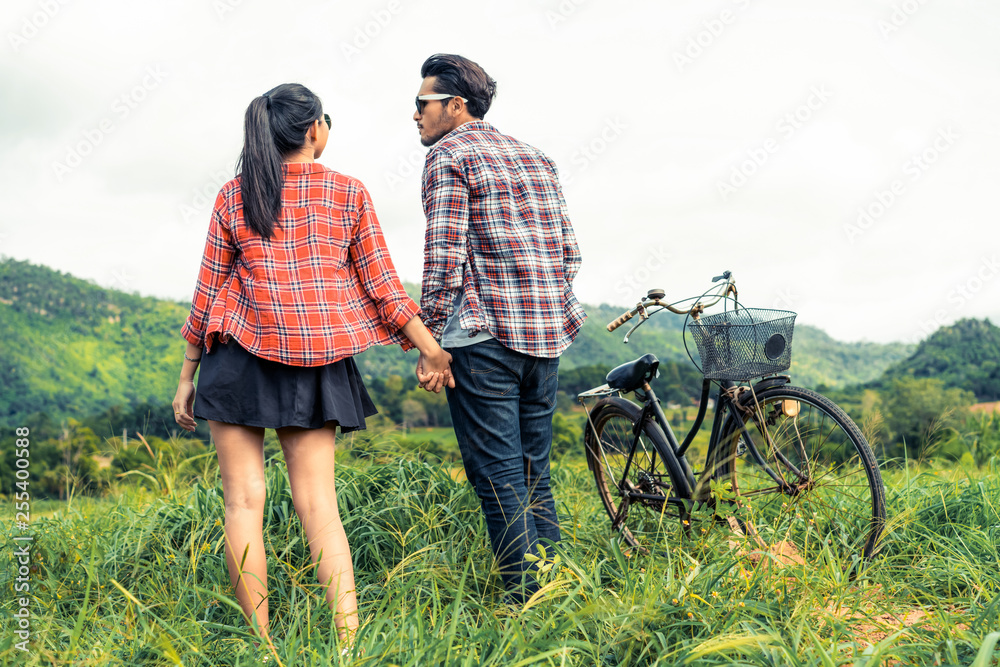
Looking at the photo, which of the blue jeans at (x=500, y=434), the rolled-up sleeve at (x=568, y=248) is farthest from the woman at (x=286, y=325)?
the rolled-up sleeve at (x=568, y=248)

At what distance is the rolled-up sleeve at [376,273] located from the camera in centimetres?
208

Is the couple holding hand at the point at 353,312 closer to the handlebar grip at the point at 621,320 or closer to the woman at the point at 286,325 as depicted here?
the woman at the point at 286,325

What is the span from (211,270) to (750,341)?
6.08ft

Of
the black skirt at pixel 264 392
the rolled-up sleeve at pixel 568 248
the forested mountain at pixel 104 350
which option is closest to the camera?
the black skirt at pixel 264 392

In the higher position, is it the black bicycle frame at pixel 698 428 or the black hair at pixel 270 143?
the black hair at pixel 270 143

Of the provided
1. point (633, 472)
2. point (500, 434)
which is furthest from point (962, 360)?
point (500, 434)

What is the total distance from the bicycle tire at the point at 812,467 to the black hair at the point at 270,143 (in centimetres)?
178

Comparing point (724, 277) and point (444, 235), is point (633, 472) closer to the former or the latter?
point (724, 277)

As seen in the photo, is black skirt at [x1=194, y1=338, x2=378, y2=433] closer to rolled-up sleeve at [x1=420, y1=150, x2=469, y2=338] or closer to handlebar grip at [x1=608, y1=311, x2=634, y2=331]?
rolled-up sleeve at [x1=420, y1=150, x2=469, y2=338]

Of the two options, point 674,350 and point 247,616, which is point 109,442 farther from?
point 674,350

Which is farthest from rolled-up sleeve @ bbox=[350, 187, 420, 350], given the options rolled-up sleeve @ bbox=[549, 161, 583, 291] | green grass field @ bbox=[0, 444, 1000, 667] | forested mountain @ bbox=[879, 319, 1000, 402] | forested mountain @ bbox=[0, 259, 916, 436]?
forested mountain @ bbox=[0, 259, 916, 436]

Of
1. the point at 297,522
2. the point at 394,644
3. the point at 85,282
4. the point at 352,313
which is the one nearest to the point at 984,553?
the point at 394,644

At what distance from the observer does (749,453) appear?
2600 millimetres

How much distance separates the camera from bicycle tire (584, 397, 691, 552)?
9.20 ft
